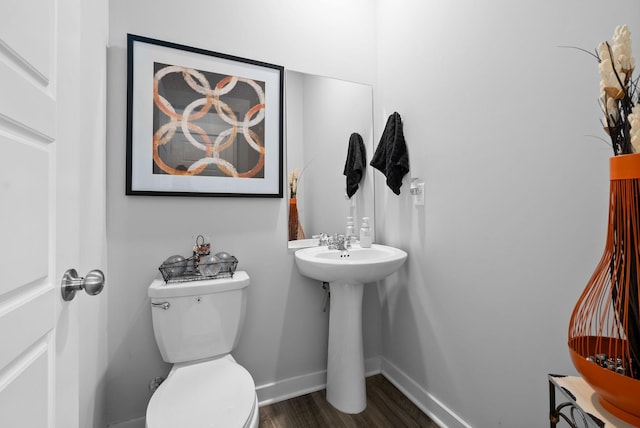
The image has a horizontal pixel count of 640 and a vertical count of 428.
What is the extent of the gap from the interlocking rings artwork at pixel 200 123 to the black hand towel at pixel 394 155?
617 millimetres

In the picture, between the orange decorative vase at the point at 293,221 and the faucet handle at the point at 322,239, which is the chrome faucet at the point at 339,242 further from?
the orange decorative vase at the point at 293,221

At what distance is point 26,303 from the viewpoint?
19.1 inches

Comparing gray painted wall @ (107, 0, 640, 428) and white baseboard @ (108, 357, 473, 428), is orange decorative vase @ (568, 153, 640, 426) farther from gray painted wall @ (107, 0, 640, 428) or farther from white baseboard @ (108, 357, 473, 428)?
white baseboard @ (108, 357, 473, 428)

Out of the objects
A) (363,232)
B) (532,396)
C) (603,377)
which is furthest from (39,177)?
(532,396)

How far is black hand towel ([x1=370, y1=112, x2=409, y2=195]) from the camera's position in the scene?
5.36ft

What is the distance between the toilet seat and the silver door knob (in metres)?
0.54

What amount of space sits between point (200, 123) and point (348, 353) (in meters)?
1.44

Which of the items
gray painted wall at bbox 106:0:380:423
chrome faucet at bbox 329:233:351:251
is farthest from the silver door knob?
chrome faucet at bbox 329:233:351:251

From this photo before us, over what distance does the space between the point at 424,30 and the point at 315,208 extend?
1.13 m

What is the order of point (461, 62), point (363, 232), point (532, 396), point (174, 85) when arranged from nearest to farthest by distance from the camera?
point (532, 396), point (461, 62), point (174, 85), point (363, 232)

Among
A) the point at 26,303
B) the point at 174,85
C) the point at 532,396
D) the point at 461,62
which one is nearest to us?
the point at 26,303

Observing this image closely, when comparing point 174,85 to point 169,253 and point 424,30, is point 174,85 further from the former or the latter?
point 424,30

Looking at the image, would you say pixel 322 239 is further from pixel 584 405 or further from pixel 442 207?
pixel 584 405

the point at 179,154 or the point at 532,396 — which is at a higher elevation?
the point at 179,154
